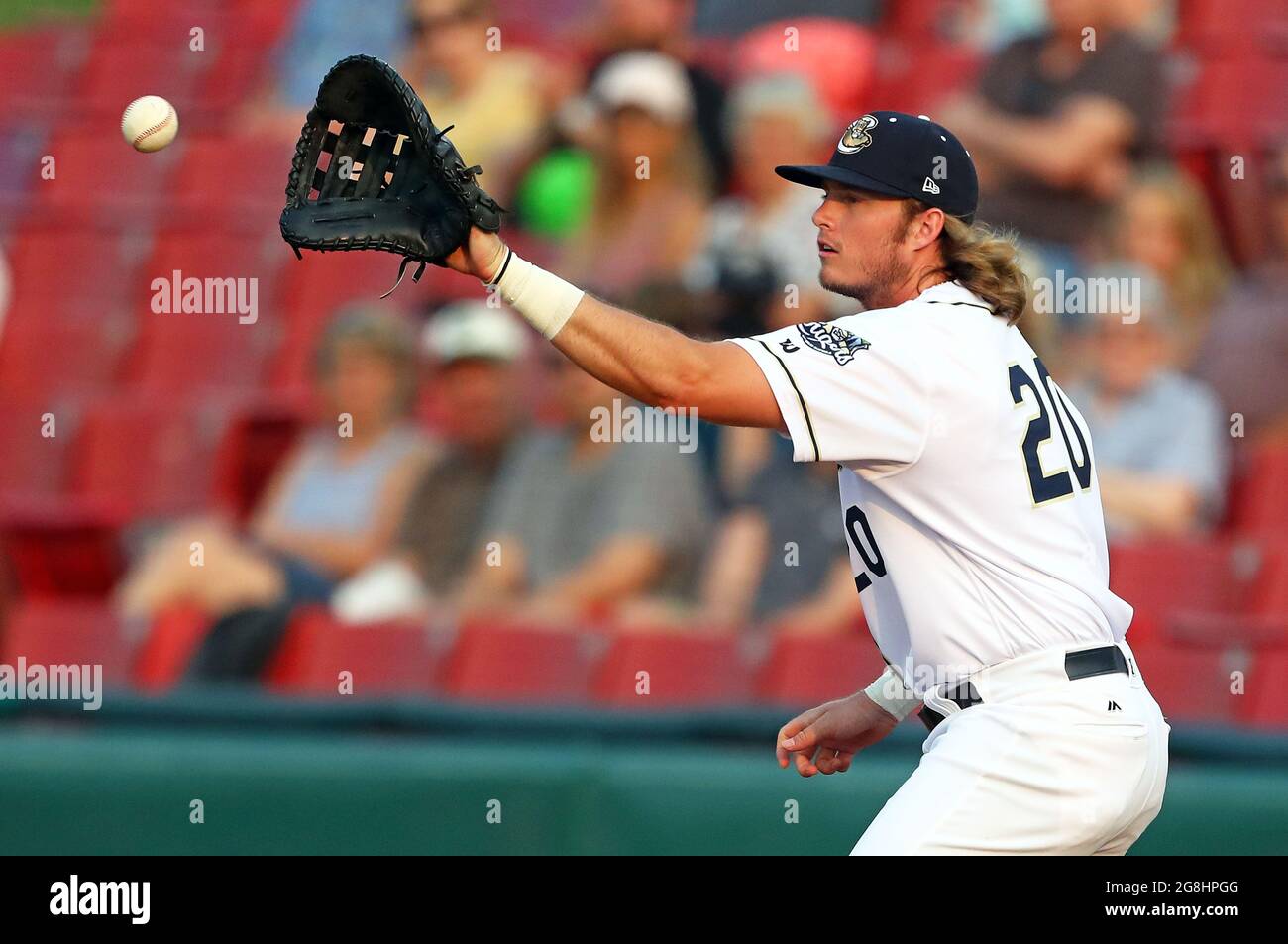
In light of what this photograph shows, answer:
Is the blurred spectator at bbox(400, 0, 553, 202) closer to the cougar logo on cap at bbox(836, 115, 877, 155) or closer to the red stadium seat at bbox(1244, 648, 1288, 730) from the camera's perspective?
the red stadium seat at bbox(1244, 648, 1288, 730)

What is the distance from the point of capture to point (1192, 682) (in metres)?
5.44

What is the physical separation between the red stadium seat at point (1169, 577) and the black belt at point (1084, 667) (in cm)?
230

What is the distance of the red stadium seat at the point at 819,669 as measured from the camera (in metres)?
5.51

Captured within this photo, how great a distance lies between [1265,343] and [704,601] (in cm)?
200

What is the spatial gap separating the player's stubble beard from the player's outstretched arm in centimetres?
39

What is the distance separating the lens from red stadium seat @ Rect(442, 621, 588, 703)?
595 centimetres

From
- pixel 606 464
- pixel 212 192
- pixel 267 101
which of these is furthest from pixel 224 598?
pixel 267 101

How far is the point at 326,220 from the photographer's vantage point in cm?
318

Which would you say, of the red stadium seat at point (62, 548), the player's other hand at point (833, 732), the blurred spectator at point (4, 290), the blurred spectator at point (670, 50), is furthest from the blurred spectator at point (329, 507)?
the player's other hand at point (833, 732)

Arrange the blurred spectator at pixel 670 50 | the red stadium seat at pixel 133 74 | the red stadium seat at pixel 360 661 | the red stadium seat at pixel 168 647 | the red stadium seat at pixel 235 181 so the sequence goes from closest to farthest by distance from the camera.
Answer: the red stadium seat at pixel 360 661 < the red stadium seat at pixel 168 647 < the blurred spectator at pixel 670 50 < the red stadium seat at pixel 235 181 < the red stadium seat at pixel 133 74

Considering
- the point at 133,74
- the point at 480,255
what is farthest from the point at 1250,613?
the point at 133,74

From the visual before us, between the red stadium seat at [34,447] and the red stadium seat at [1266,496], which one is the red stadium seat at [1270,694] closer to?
the red stadium seat at [1266,496]

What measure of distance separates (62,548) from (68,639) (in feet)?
2.65
